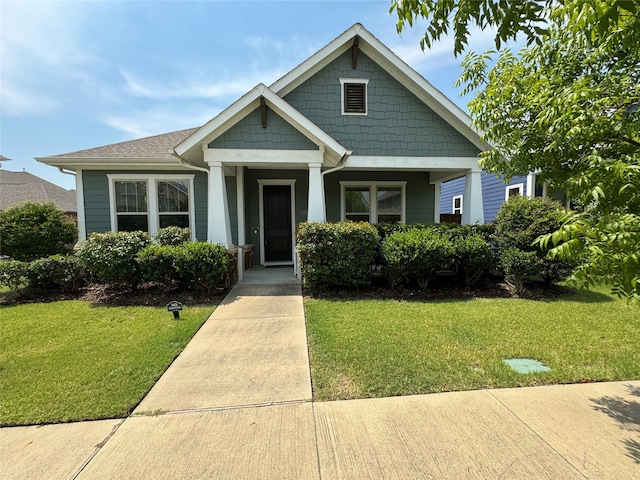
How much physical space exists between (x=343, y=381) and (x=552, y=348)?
2.86 meters

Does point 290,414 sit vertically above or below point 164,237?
below

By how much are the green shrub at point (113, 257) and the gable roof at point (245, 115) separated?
232cm

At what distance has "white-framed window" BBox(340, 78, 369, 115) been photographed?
8.73 m

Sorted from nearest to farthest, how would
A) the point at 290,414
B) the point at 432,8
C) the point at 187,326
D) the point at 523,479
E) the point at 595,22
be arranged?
the point at 595,22 < the point at 523,479 < the point at 432,8 < the point at 290,414 < the point at 187,326

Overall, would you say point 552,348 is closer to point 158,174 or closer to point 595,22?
point 595,22

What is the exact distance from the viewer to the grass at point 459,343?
3203mm

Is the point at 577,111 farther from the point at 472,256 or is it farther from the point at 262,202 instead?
the point at 262,202

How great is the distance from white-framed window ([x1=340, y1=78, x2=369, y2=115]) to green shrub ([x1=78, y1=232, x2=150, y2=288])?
21.0 ft

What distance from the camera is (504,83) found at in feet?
10.5

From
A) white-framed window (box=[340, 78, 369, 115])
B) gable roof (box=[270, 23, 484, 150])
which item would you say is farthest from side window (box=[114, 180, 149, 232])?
white-framed window (box=[340, 78, 369, 115])

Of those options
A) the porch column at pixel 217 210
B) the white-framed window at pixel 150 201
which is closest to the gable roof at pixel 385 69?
the porch column at pixel 217 210

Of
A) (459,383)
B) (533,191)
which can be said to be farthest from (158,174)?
(533,191)

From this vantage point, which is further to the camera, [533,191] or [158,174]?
[533,191]

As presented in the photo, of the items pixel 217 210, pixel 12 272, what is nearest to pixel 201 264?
pixel 217 210
